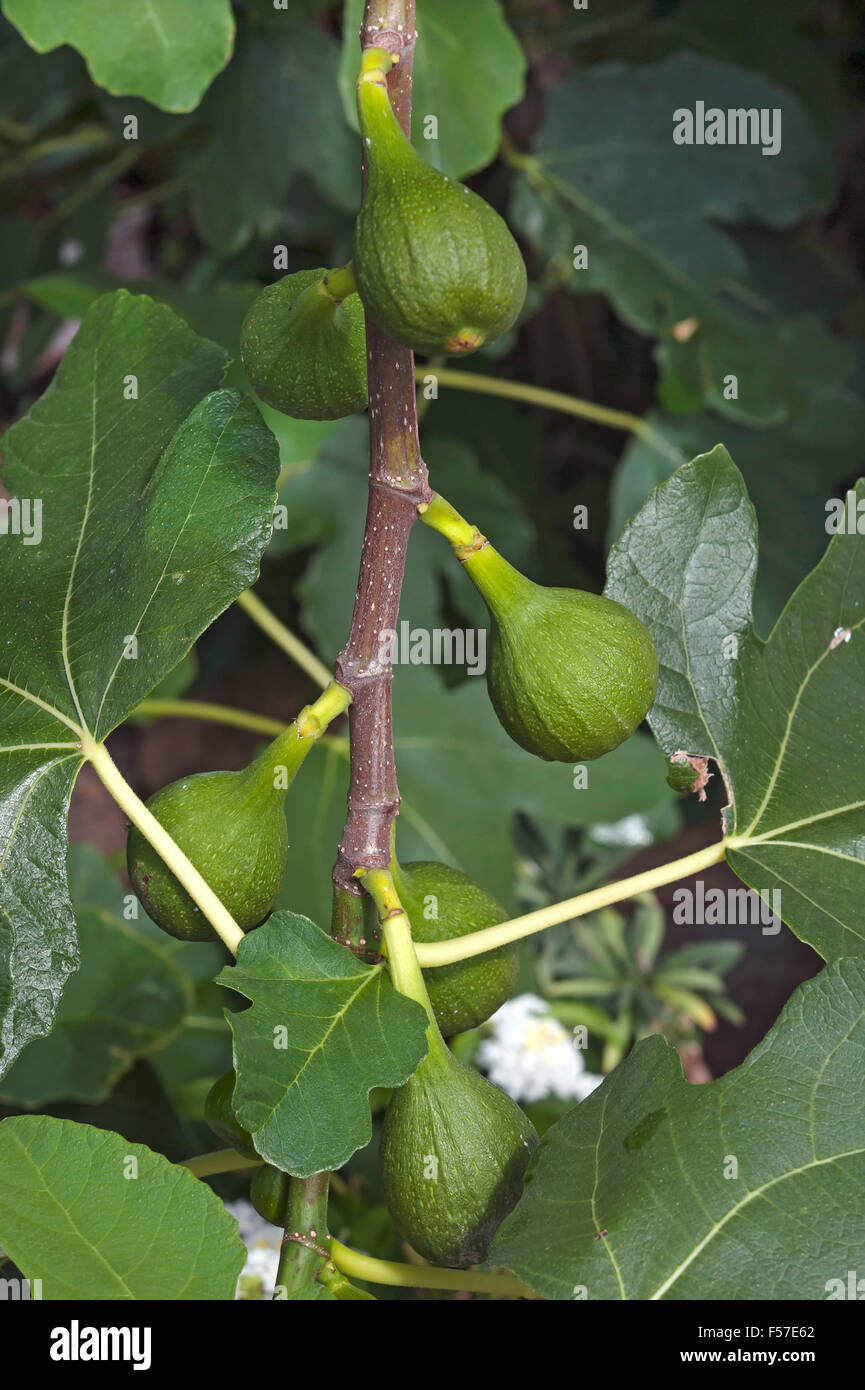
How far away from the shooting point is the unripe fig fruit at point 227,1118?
508mm

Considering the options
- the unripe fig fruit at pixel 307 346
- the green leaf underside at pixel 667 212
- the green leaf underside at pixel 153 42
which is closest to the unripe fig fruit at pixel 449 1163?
the unripe fig fruit at pixel 307 346

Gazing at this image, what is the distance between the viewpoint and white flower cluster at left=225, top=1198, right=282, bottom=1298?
2.51ft

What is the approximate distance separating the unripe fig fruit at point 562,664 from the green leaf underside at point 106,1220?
220 mm

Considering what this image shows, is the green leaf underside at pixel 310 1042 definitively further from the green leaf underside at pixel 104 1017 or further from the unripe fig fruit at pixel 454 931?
the green leaf underside at pixel 104 1017

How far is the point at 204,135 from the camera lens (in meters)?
1.41

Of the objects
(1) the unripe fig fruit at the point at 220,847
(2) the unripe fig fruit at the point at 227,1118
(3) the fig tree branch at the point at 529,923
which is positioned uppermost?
(1) the unripe fig fruit at the point at 220,847

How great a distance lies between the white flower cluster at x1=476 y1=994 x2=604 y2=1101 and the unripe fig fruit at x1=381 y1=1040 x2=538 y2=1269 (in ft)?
2.24

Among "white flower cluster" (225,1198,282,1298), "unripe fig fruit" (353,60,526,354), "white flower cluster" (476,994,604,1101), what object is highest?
"unripe fig fruit" (353,60,526,354)

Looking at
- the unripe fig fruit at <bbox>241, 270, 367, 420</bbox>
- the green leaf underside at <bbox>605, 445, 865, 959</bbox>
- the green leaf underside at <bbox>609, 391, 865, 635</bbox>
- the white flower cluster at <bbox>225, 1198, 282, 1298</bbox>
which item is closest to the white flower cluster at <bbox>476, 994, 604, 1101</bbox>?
the white flower cluster at <bbox>225, 1198, 282, 1298</bbox>

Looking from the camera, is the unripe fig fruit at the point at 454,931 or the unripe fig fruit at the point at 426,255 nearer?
the unripe fig fruit at the point at 426,255

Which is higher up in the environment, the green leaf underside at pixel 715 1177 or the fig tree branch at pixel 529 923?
the fig tree branch at pixel 529 923

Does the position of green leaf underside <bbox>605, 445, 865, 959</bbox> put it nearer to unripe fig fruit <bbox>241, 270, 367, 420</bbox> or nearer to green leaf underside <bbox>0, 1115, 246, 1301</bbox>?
unripe fig fruit <bbox>241, 270, 367, 420</bbox>

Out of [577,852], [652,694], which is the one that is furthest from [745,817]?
[577,852]

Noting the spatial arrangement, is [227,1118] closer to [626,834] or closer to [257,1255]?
[257,1255]
